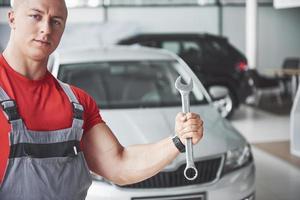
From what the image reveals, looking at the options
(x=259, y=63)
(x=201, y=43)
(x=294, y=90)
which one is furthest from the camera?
(x=259, y=63)

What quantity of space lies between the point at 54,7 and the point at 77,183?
492mm

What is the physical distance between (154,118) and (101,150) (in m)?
1.83

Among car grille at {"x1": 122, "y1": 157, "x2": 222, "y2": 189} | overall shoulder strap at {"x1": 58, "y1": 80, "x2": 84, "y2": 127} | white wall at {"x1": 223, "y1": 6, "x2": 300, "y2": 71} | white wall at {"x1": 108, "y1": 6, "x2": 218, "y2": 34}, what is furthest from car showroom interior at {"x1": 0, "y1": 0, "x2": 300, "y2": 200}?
white wall at {"x1": 223, "y1": 6, "x2": 300, "y2": 71}

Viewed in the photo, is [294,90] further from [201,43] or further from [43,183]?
[43,183]

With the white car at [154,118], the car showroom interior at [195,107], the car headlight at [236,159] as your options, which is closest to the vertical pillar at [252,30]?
the car showroom interior at [195,107]

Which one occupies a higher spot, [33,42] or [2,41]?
[33,42]

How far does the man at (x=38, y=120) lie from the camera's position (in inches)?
50.3

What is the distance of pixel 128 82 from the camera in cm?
400

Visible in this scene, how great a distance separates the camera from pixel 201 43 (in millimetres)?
8523

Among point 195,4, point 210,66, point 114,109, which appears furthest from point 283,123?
point 195,4

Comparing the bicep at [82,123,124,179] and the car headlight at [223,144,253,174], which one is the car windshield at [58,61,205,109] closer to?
the car headlight at [223,144,253,174]

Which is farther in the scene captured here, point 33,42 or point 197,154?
point 197,154

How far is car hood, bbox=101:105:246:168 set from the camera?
3018mm

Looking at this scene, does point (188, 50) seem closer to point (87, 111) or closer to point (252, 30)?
point (252, 30)
